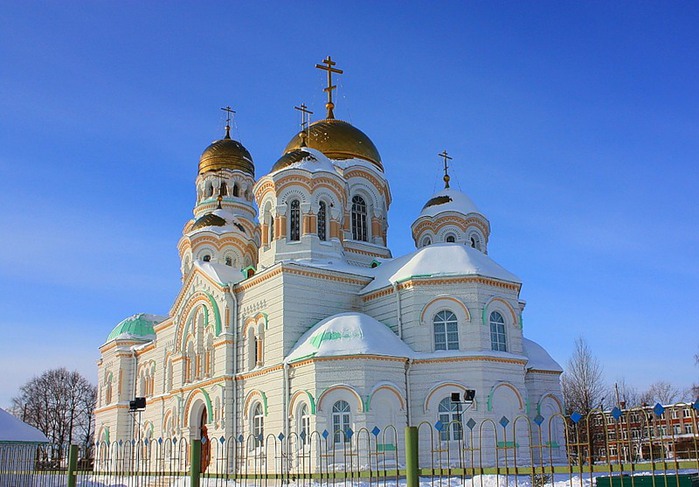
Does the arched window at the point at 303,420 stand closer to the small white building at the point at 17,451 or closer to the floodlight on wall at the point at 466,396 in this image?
the floodlight on wall at the point at 466,396

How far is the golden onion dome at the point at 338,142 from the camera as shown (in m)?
25.9

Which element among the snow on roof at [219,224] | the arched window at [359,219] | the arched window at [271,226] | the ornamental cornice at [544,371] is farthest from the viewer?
the snow on roof at [219,224]

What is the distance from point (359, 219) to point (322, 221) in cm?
257

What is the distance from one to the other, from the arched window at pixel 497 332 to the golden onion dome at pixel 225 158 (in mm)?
16099

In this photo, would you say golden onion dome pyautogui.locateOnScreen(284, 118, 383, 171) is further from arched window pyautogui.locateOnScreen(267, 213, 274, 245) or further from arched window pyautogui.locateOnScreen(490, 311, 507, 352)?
arched window pyautogui.locateOnScreen(490, 311, 507, 352)

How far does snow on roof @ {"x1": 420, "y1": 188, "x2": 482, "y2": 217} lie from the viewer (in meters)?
26.9

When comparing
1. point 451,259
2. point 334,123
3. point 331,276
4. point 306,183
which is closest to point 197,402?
point 331,276

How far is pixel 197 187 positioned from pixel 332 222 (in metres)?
11.3

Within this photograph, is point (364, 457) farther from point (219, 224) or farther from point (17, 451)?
point (219, 224)

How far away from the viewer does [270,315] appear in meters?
20.8

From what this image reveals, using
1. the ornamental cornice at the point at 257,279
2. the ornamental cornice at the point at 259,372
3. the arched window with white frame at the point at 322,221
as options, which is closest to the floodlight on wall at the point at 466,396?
the ornamental cornice at the point at 259,372

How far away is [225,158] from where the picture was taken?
3216 centimetres

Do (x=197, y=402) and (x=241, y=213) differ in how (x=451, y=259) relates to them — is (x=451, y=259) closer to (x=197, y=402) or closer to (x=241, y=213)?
(x=197, y=402)

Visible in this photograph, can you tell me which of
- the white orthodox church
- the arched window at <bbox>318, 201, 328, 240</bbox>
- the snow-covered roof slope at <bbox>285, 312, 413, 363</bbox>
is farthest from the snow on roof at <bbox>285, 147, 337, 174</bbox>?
the snow-covered roof slope at <bbox>285, 312, 413, 363</bbox>
